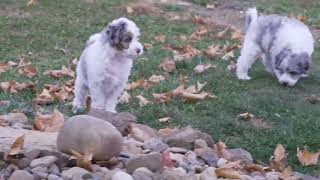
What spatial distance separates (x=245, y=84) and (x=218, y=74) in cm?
62

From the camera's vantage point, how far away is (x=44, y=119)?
22.6ft

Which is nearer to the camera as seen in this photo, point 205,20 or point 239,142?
point 239,142

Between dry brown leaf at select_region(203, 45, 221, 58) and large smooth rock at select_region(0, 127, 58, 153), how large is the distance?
6482 mm

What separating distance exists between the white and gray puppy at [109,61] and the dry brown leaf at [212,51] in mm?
4472

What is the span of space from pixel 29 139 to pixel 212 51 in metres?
7.14

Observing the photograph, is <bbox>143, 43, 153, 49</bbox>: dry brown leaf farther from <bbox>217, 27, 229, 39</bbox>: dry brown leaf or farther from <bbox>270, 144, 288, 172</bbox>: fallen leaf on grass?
<bbox>270, 144, 288, 172</bbox>: fallen leaf on grass

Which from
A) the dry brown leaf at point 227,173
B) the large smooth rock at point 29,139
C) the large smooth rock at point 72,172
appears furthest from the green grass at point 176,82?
the large smooth rock at point 72,172

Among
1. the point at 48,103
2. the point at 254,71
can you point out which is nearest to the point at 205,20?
the point at 254,71

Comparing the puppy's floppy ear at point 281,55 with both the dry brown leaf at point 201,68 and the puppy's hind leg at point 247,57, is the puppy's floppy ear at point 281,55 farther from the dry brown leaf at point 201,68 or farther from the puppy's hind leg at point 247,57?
the dry brown leaf at point 201,68

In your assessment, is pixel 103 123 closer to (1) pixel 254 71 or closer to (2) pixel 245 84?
(2) pixel 245 84

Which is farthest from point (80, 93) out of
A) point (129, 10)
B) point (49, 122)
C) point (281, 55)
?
point (129, 10)

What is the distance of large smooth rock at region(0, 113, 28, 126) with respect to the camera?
272 inches

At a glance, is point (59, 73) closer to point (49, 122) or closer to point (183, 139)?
point (49, 122)

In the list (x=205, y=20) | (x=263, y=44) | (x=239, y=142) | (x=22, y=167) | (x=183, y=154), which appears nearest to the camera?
(x=22, y=167)
